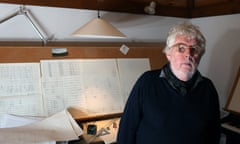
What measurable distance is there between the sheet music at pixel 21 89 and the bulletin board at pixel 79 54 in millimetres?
62

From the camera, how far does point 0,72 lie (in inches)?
77.0

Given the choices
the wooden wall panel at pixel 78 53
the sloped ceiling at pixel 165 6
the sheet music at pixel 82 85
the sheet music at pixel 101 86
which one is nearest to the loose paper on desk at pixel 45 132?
the sheet music at pixel 82 85

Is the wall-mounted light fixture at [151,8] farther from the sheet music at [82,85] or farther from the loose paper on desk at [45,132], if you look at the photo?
the loose paper on desk at [45,132]

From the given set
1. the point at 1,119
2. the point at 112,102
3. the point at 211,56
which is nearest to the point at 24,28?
the point at 1,119

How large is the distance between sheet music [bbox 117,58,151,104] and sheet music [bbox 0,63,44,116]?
29.2 inches

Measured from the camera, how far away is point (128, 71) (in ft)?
8.13

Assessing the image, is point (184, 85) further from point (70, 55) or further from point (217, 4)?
point (217, 4)

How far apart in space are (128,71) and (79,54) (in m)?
0.50

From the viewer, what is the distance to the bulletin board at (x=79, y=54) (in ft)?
6.63

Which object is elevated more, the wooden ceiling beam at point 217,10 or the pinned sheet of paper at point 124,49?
the wooden ceiling beam at point 217,10

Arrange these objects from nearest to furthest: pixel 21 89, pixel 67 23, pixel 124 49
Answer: pixel 21 89 < pixel 67 23 < pixel 124 49

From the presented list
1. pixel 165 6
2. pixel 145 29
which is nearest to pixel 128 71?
pixel 145 29

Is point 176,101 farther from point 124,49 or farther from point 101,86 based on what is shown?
point 124,49

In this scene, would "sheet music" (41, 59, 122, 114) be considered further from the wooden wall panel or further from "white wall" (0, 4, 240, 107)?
"white wall" (0, 4, 240, 107)
